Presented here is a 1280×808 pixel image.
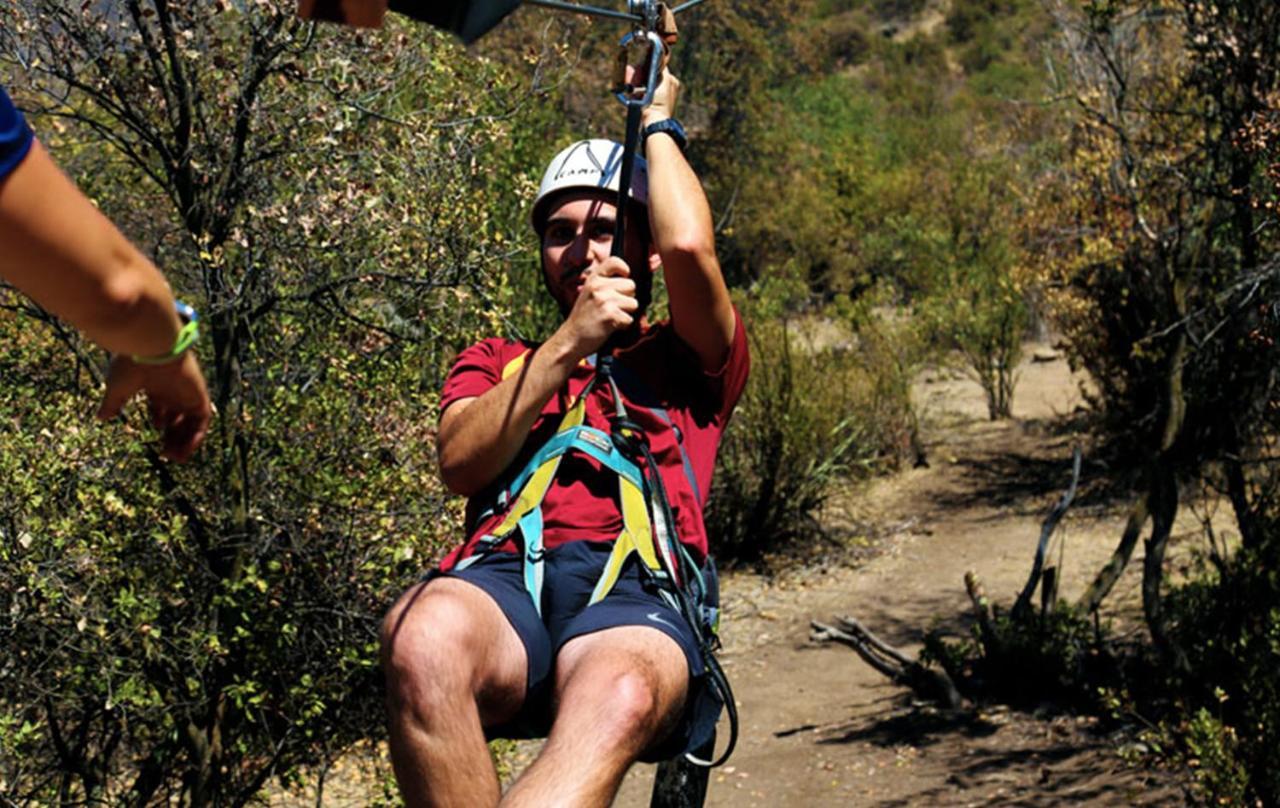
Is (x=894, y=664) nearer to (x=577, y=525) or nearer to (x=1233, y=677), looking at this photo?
(x=1233, y=677)

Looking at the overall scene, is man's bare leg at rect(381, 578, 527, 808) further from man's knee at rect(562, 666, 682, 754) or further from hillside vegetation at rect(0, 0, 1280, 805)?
hillside vegetation at rect(0, 0, 1280, 805)

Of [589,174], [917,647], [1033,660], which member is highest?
[589,174]

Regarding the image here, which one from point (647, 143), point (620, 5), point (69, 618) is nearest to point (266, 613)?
point (69, 618)

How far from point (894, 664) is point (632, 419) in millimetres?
6103

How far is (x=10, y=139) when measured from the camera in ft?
5.32

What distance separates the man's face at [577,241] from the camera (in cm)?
354

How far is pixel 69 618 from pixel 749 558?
837cm

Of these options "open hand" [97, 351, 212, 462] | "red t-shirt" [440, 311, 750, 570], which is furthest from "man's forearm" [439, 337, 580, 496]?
"open hand" [97, 351, 212, 462]

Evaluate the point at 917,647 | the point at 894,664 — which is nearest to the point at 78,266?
the point at 894,664

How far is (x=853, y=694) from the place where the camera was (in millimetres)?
9266

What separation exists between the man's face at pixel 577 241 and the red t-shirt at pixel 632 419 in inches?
6.9

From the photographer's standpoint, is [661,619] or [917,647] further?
[917,647]

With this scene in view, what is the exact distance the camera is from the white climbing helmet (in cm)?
353

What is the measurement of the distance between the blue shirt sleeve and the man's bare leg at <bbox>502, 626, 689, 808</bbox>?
138 cm
